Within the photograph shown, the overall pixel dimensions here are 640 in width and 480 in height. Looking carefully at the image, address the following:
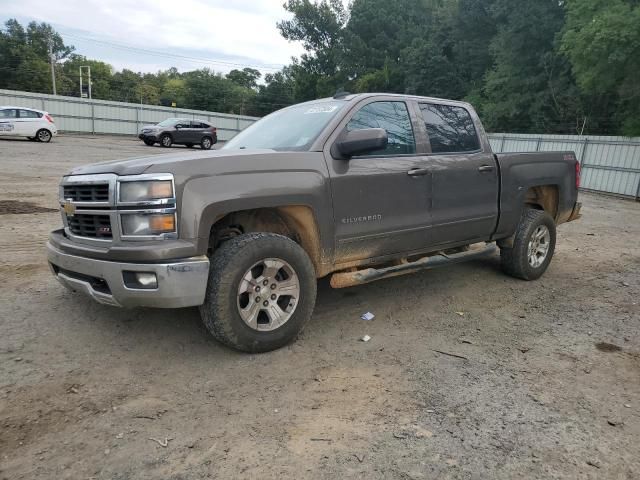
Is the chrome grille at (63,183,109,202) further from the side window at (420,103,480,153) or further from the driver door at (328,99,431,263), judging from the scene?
the side window at (420,103,480,153)

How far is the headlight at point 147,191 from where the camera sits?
3160mm

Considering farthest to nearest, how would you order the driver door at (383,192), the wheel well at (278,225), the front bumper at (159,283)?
1. the driver door at (383,192)
2. the wheel well at (278,225)
3. the front bumper at (159,283)

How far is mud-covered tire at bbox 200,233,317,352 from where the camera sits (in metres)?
3.35

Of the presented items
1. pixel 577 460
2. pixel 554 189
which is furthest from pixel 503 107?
pixel 577 460

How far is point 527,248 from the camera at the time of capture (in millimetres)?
5648

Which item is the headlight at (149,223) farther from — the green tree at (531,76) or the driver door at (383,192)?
the green tree at (531,76)

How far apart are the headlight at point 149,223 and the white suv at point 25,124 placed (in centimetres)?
2092

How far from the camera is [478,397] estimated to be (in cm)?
317

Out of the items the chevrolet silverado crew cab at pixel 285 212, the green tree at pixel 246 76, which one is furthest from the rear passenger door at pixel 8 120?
the green tree at pixel 246 76

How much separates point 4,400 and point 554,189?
5.87 meters

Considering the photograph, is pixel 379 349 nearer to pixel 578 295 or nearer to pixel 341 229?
pixel 341 229

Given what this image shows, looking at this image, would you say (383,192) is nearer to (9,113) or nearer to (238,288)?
(238,288)

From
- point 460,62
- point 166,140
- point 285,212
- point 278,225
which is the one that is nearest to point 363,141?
point 285,212

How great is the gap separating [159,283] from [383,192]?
1995 millimetres
